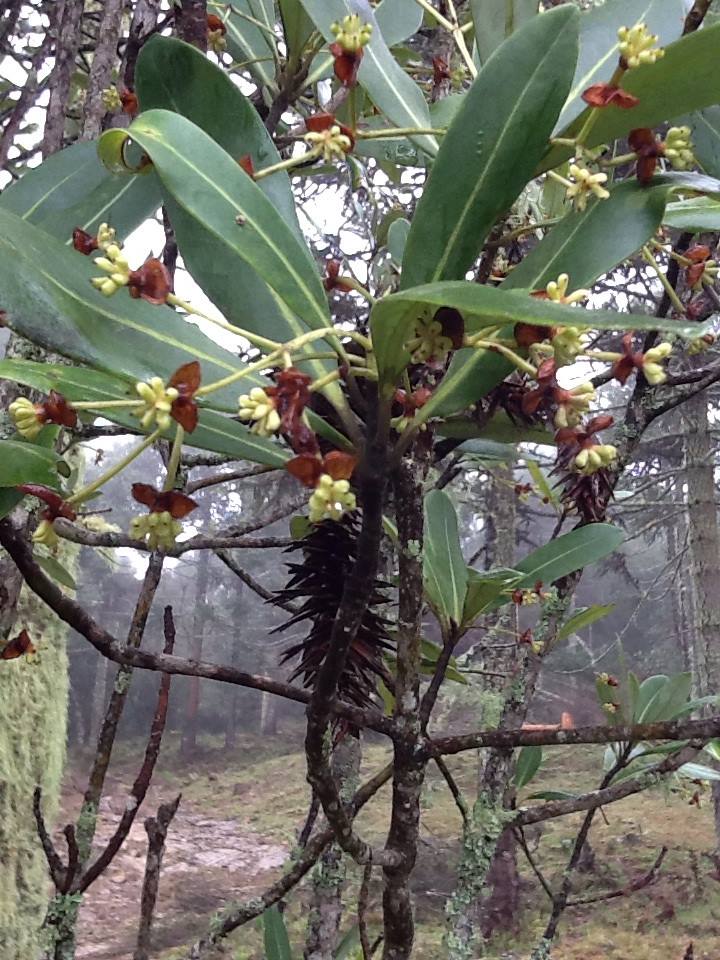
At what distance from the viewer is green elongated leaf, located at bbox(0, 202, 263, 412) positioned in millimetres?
415

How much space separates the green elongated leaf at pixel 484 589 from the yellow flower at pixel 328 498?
14.4 inches

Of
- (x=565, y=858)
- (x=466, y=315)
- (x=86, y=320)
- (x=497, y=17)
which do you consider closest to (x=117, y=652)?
(x=86, y=320)

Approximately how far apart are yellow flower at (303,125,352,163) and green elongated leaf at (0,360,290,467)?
0.60 feet

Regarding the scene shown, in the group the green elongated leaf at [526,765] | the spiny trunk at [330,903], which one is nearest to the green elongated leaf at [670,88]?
the green elongated leaf at [526,765]

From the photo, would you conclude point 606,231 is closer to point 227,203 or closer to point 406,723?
point 227,203

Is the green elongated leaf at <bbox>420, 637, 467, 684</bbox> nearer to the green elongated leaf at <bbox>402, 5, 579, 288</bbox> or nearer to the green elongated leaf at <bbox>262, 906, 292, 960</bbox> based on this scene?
the green elongated leaf at <bbox>262, 906, 292, 960</bbox>

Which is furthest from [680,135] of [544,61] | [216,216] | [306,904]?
[306,904]

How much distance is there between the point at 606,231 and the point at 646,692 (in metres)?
0.80

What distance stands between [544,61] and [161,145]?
0.21 metres

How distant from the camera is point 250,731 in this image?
1369 cm

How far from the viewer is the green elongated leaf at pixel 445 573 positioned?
28.2 inches

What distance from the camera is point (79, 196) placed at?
0.68 metres

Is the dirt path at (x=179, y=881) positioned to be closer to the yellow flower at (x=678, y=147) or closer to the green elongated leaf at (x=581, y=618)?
the green elongated leaf at (x=581, y=618)

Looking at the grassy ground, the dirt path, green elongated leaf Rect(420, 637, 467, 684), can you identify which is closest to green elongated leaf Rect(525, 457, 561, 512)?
green elongated leaf Rect(420, 637, 467, 684)
